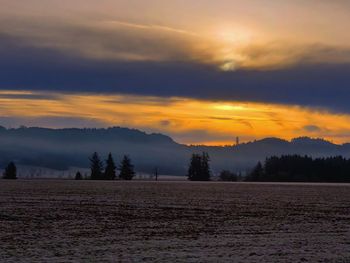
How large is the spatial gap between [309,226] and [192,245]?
11.3 meters

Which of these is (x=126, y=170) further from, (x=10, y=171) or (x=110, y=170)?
(x=10, y=171)

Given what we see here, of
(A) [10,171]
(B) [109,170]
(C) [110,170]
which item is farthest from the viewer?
(A) [10,171]

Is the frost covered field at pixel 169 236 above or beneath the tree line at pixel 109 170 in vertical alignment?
beneath

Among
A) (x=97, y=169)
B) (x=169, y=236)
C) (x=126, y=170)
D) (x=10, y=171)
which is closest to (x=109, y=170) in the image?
(x=126, y=170)

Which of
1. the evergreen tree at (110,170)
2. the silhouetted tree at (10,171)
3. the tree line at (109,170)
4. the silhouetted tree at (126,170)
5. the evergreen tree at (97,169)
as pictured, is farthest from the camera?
the silhouetted tree at (10,171)

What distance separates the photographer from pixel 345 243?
26984 mm

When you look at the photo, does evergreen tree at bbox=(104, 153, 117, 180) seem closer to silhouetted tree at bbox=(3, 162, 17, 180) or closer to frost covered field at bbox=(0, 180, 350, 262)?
silhouetted tree at bbox=(3, 162, 17, 180)

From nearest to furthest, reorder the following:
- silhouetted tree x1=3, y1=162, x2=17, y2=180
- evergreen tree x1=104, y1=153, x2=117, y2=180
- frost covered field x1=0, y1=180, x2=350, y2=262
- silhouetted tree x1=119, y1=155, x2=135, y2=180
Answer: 1. frost covered field x1=0, y1=180, x2=350, y2=262
2. evergreen tree x1=104, y1=153, x2=117, y2=180
3. silhouetted tree x1=119, y1=155, x2=135, y2=180
4. silhouetted tree x1=3, y1=162, x2=17, y2=180

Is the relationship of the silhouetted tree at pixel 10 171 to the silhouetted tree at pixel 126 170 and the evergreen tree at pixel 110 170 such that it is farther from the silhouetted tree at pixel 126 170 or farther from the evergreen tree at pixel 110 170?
the silhouetted tree at pixel 126 170

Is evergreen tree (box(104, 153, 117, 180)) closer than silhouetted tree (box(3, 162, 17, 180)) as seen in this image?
Yes

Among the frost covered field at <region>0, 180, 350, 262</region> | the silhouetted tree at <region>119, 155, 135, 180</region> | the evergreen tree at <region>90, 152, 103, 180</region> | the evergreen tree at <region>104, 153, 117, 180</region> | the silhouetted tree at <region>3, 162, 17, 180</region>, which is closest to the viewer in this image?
the frost covered field at <region>0, 180, 350, 262</region>

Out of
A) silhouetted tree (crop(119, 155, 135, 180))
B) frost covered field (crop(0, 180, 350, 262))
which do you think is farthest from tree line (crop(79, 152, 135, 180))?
frost covered field (crop(0, 180, 350, 262))

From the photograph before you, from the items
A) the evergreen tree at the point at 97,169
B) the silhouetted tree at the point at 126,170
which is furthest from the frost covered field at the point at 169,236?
the evergreen tree at the point at 97,169

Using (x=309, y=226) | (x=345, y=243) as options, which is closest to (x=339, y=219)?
(x=309, y=226)
